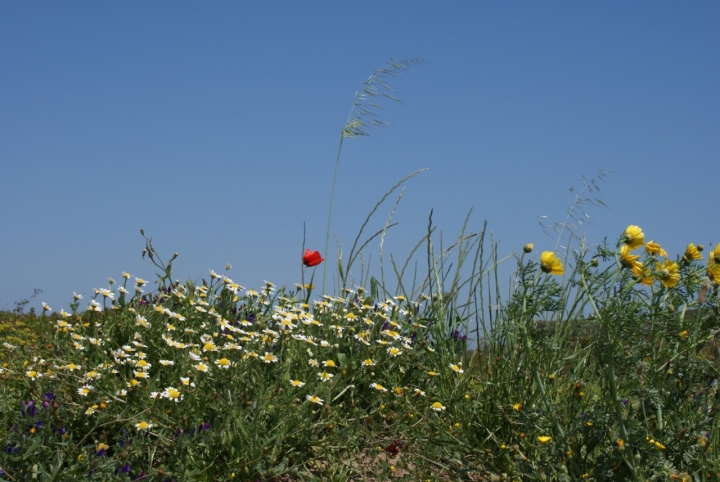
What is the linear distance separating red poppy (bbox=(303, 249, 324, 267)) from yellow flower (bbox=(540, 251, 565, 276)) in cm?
249

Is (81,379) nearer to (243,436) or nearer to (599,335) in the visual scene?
(243,436)

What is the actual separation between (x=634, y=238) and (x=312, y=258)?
9.39 feet

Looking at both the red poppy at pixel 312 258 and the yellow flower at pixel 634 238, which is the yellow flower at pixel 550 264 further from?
the red poppy at pixel 312 258

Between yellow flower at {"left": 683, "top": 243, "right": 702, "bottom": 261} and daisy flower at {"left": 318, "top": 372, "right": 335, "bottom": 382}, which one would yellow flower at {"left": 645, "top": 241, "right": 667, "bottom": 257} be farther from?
daisy flower at {"left": 318, "top": 372, "right": 335, "bottom": 382}

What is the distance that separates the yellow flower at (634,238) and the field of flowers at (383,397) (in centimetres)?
2

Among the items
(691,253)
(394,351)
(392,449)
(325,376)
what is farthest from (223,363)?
(691,253)

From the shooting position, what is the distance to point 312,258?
5.36 m

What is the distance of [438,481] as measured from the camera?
10.6 feet

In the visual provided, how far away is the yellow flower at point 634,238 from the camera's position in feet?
9.66

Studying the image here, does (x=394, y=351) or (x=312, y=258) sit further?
(x=312, y=258)

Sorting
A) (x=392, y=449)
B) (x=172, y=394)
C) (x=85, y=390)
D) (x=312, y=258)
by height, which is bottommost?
(x=392, y=449)

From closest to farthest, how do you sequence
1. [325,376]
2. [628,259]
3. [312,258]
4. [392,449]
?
[628,259]
[392,449]
[325,376]
[312,258]

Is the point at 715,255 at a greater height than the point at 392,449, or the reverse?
the point at 715,255

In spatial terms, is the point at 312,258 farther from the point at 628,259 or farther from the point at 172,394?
the point at 628,259
